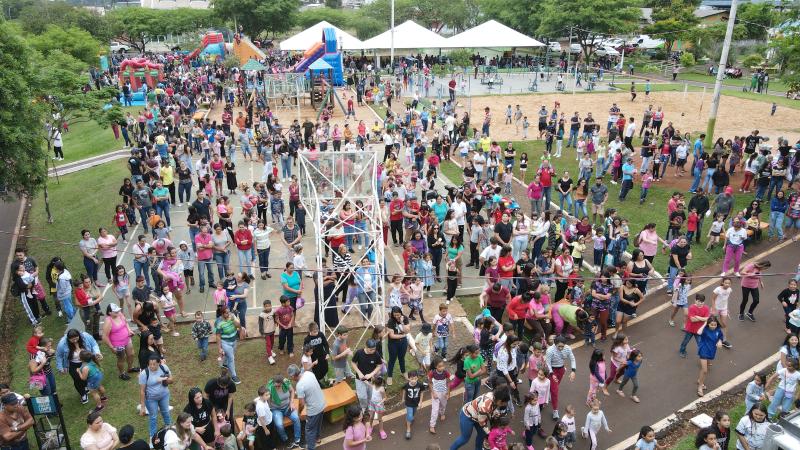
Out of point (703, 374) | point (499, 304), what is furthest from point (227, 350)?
point (703, 374)

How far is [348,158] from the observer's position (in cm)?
1112

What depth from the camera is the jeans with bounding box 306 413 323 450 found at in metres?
8.28

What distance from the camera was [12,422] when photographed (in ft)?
25.3

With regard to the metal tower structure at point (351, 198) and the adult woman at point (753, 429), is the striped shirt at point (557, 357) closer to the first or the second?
the adult woman at point (753, 429)

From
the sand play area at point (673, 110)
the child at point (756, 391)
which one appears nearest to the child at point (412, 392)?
the child at point (756, 391)

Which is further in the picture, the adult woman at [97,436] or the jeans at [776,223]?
the jeans at [776,223]

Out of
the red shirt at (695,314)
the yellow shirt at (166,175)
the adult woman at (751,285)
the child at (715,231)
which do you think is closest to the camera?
the red shirt at (695,314)

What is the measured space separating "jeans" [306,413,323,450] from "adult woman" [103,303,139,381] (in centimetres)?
373

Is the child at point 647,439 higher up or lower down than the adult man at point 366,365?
lower down

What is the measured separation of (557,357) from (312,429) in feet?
12.4

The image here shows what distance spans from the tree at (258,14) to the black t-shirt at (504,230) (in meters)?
55.2

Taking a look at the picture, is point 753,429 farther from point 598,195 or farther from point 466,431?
point 598,195

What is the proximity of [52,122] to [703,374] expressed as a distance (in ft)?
65.6

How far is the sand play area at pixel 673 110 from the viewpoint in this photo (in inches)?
1080
